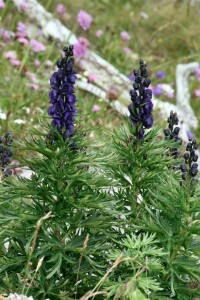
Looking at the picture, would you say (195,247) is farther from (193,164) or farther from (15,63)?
(15,63)

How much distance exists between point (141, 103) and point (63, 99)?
0.44m

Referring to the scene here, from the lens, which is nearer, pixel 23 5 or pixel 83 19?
pixel 83 19

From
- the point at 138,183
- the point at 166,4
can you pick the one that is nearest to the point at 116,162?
the point at 138,183


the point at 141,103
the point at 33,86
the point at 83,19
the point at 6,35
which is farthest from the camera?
the point at 83,19

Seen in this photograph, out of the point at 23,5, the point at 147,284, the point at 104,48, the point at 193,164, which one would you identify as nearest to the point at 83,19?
the point at 23,5

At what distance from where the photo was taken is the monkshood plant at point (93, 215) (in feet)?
10.7

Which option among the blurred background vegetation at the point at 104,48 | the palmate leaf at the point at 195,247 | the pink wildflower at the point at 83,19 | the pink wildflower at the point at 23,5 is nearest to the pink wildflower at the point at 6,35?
the blurred background vegetation at the point at 104,48

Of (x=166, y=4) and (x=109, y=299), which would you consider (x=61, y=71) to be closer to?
(x=109, y=299)

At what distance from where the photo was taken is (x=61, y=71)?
325 centimetres

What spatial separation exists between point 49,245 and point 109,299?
0.43 metres

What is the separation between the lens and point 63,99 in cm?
328

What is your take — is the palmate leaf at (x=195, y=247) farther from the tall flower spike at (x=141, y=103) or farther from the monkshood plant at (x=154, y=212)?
the tall flower spike at (x=141, y=103)

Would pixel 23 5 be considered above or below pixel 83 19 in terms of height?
above

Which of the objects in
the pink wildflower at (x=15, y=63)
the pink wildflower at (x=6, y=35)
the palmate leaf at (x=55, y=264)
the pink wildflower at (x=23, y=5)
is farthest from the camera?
the pink wildflower at (x=23, y=5)
